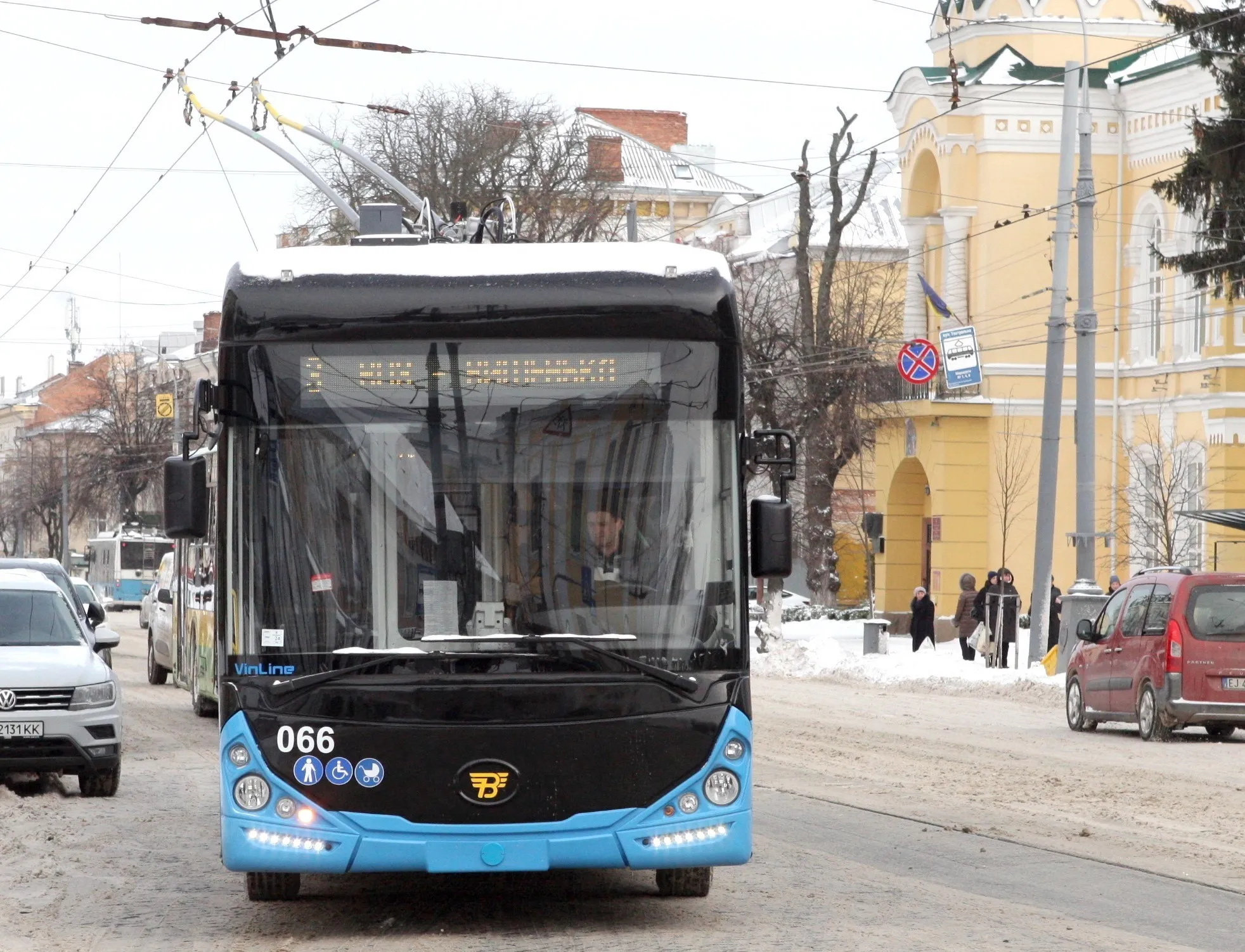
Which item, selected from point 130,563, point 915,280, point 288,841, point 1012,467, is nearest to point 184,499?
point 288,841

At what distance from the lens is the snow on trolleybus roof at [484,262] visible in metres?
9.34

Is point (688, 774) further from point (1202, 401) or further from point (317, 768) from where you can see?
point (1202, 401)

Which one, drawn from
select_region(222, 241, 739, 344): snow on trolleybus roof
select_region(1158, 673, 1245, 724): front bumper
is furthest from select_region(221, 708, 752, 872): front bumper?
select_region(1158, 673, 1245, 724): front bumper

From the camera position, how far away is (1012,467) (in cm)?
4591

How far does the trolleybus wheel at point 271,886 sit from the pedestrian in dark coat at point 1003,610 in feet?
79.2

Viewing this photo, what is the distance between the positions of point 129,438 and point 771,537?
277 feet

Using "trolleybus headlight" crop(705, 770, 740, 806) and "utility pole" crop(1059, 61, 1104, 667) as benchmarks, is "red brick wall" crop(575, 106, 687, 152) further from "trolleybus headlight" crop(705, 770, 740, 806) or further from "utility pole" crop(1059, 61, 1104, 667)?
"trolleybus headlight" crop(705, 770, 740, 806)

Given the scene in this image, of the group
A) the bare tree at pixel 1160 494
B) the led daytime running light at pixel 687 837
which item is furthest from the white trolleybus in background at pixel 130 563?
the led daytime running light at pixel 687 837

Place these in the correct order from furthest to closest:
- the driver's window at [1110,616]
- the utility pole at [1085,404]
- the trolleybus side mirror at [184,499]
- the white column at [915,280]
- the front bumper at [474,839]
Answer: the white column at [915,280] → the utility pole at [1085,404] → the driver's window at [1110,616] → the trolleybus side mirror at [184,499] → the front bumper at [474,839]

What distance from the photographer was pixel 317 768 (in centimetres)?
892

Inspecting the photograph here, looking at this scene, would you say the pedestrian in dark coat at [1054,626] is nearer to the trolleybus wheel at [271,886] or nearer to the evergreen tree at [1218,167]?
the evergreen tree at [1218,167]

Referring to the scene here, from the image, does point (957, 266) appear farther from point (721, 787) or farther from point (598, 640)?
point (598, 640)

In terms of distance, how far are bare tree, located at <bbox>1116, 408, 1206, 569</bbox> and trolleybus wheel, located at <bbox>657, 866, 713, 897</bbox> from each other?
101 feet

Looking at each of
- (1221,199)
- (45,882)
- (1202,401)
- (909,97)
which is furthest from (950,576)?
(45,882)
